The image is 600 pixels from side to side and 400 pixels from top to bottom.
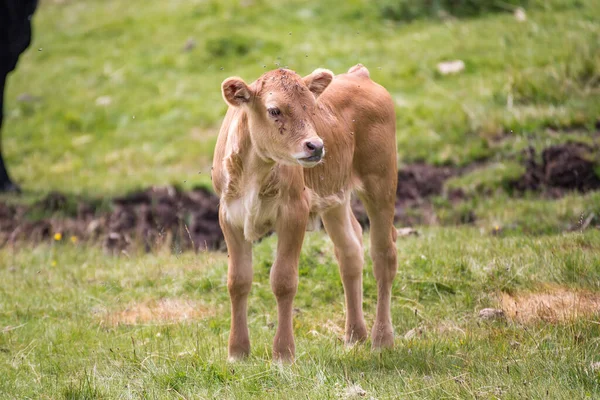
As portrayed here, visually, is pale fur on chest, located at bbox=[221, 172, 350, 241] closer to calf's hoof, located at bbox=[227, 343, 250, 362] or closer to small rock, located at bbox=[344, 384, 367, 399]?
calf's hoof, located at bbox=[227, 343, 250, 362]

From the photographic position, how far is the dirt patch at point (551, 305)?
6.45 meters

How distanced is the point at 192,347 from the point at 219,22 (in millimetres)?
14337

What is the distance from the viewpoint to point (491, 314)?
686 cm

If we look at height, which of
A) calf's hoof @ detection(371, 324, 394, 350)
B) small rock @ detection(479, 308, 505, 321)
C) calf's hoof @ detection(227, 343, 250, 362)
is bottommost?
calf's hoof @ detection(371, 324, 394, 350)

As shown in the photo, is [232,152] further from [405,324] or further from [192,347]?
[405,324]

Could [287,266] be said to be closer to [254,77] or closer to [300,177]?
[300,177]

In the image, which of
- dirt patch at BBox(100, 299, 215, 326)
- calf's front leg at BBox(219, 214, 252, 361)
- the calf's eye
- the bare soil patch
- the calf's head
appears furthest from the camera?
the bare soil patch

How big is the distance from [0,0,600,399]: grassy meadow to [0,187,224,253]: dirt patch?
0.44 metres

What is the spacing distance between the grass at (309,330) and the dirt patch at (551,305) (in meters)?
0.11

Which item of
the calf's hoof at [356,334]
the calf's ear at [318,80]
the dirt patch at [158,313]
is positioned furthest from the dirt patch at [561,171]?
the calf's ear at [318,80]

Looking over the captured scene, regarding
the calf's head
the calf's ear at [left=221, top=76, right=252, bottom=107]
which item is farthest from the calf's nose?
the calf's ear at [left=221, top=76, right=252, bottom=107]

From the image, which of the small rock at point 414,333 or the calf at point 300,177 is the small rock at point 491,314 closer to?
the small rock at point 414,333

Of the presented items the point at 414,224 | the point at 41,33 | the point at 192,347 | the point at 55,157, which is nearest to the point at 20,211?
the point at 55,157

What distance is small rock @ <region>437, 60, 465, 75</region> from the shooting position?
630 inches
